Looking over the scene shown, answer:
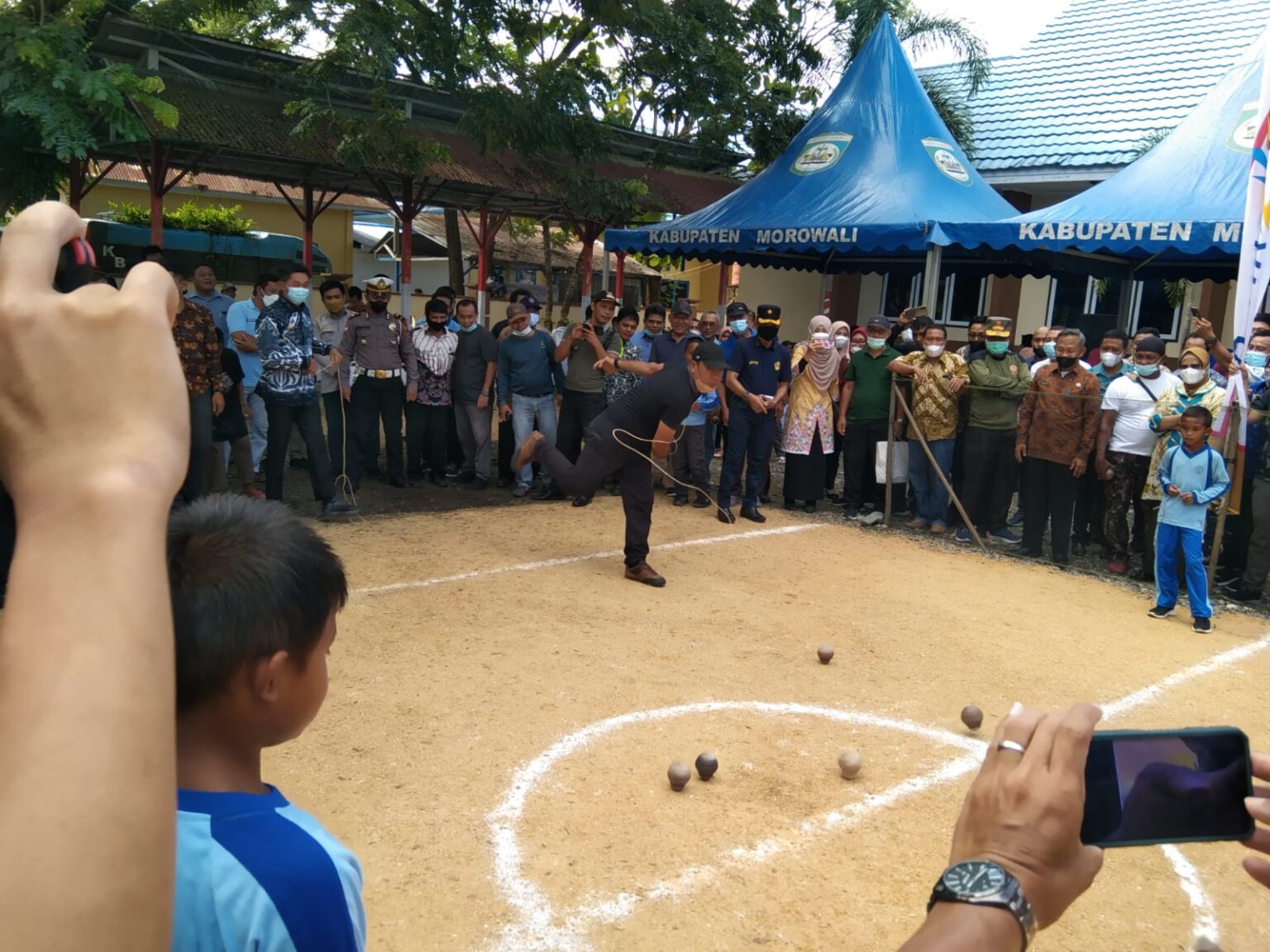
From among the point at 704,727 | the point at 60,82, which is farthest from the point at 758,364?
the point at 60,82

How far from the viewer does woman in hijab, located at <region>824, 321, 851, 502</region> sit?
10594 millimetres

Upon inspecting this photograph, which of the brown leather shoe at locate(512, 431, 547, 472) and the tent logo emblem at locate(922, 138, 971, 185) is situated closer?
the brown leather shoe at locate(512, 431, 547, 472)

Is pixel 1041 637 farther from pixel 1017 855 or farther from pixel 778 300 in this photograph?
pixel 778 300

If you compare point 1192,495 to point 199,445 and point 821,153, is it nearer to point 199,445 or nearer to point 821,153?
point 199,445

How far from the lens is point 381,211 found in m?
33.0

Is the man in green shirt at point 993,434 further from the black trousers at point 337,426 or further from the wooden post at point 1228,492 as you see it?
the black trousers at point 337,426

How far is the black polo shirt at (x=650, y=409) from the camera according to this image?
741 centimetres

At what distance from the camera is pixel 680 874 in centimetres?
359

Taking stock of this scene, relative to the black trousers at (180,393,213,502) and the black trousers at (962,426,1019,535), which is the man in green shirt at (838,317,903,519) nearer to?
the black trousers at (962,426,1019,535)

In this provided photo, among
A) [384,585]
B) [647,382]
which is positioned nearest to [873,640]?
[647,382]

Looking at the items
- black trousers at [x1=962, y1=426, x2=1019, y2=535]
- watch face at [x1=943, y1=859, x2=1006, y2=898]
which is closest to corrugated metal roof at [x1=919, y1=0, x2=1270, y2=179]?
black trousers at [x1=962, y1=426, x2=1019, y2=535]

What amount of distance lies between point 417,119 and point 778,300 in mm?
8685

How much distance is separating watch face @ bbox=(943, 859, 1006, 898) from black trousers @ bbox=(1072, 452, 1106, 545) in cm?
852

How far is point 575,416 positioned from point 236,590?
9.16m
